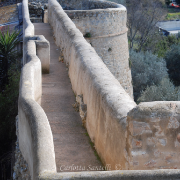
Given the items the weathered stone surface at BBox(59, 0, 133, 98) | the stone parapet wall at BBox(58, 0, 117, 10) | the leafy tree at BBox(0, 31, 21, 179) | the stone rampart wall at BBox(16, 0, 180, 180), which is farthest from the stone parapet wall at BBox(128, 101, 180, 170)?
the stone parapet wall at BBox(58, 0, 117, 10)

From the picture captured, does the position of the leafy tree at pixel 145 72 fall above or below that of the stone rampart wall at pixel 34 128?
below

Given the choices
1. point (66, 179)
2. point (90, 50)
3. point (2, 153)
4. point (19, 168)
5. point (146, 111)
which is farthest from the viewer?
point (2, 153)

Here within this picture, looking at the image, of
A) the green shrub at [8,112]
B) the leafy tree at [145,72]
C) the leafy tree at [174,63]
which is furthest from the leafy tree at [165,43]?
the green shrub at [8,112]

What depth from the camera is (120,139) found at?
3.15 meters

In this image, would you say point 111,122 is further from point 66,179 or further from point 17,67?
point 17,67

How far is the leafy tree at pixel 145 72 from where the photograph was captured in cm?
1914

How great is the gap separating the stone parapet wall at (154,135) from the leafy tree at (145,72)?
51.4 feet

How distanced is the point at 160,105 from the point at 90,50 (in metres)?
2.70

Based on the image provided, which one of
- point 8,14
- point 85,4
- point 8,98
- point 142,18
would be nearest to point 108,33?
point 8,98

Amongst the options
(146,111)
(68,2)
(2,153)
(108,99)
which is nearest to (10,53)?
(2,153)

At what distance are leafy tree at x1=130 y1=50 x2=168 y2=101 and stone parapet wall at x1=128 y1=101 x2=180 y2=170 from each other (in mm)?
15681

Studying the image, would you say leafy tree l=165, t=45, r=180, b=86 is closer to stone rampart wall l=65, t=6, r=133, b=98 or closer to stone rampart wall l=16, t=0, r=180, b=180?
stone rampart wall l=65, t=6, r=133, b=98

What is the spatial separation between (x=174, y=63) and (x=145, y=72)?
4175mm

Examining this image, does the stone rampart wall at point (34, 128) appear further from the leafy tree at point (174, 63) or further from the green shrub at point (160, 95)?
the leafy tree at point (174, 63)
